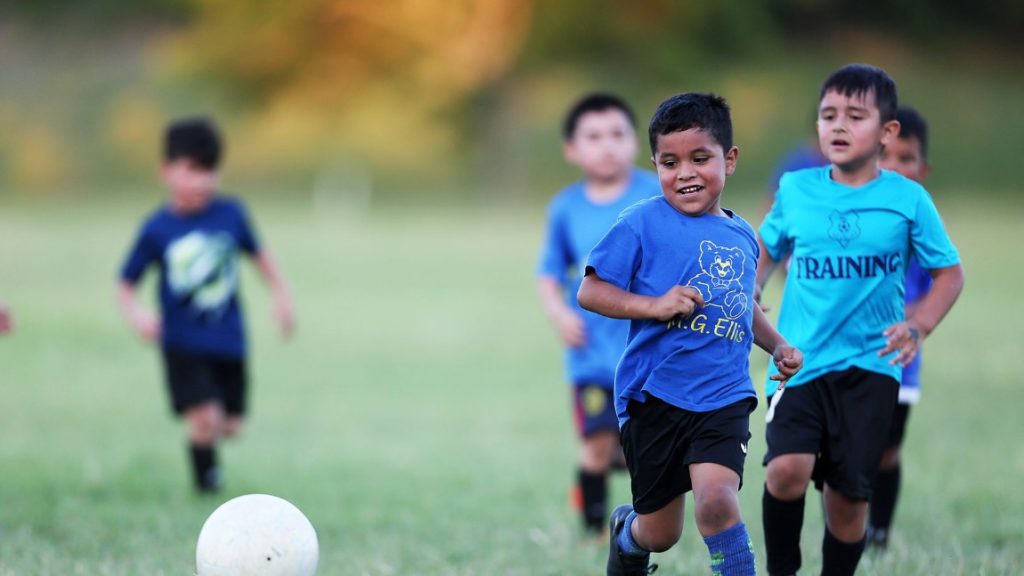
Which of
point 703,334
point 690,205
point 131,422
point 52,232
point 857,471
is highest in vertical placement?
point 690,205

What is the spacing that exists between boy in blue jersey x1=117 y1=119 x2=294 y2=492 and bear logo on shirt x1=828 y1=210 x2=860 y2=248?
13.1ft

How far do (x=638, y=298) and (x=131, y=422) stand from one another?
305 inches

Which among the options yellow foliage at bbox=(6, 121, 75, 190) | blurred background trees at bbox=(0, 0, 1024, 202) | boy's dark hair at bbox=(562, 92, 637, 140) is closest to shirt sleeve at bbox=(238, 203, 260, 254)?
boy's dark hair at bbox=(562, 92, 637, 140)

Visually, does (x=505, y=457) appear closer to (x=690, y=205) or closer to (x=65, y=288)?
(x=690, y=205)

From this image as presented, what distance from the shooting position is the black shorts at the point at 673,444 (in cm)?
438

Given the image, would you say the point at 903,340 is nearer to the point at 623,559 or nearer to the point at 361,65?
the point at 623,559

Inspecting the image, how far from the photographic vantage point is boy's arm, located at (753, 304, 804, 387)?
176 inches

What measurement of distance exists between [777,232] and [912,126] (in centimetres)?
123

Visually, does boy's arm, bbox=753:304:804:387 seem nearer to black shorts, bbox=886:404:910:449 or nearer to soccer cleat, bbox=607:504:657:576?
soccer cleat, bbox=607:504:657:576

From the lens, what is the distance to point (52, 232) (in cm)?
2816

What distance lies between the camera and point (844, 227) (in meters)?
4.92

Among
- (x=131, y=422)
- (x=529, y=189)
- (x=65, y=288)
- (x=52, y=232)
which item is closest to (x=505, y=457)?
(x=131, y=422)

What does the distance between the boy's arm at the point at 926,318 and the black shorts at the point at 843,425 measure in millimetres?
152

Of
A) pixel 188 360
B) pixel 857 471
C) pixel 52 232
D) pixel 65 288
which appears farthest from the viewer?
pixel 52 232
